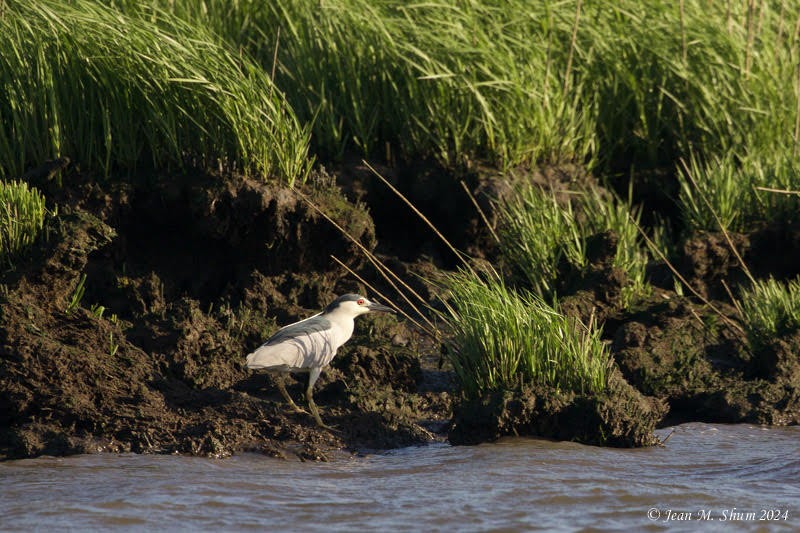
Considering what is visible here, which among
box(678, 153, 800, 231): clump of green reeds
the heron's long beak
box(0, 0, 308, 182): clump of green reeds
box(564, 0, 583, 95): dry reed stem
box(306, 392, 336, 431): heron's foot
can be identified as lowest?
box(306, 392, 336, 431): heron's foot

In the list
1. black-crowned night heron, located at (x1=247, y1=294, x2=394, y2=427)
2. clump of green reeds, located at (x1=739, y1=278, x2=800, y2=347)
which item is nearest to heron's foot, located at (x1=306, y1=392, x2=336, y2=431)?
black-crowned night heron, located at (x1=247, y1=294, x2=394, y2=427)

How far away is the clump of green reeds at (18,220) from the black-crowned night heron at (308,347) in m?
1.42

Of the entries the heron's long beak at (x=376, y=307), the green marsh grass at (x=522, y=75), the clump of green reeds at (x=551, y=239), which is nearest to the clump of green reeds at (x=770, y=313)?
the clump of green reeds at (x=551, y=239)

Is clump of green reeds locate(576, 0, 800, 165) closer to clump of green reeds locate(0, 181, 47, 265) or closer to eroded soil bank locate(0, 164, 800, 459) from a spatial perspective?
eroded soil bank locate(0, 164, 800, 459)

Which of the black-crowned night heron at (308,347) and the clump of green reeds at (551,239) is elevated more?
the clump of green reeds at (551,239)

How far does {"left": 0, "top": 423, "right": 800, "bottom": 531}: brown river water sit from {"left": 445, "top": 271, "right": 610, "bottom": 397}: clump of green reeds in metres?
0.31

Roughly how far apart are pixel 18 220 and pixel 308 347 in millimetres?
1717

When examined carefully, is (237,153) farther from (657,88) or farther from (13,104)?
(657,88)

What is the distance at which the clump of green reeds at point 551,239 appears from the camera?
22.8 feet

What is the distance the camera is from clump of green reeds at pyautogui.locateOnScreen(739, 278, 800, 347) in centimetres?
641

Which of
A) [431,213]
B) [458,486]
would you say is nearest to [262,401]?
[458,486]

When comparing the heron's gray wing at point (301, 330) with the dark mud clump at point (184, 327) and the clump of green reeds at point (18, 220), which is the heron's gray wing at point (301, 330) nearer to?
the dark mud clump at point (184, 327)

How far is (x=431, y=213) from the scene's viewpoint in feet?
25.1

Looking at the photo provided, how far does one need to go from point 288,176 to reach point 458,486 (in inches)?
101
